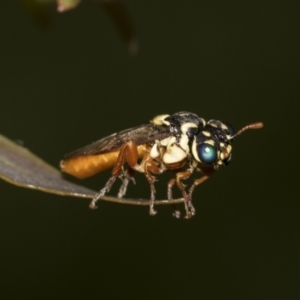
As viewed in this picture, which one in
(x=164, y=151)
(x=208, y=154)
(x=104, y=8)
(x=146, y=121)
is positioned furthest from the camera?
(x=146, y=121)

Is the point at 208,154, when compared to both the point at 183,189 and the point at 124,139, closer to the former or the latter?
the point at 183,189

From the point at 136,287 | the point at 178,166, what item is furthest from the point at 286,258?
the point at 178,166

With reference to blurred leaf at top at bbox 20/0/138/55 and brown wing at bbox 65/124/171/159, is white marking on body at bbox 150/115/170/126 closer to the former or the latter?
brown wing at bbox 65/124/171/159

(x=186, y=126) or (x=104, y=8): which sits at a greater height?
(x=104, y=8)

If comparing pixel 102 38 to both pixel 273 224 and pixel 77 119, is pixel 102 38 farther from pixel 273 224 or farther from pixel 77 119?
pixel 273 224

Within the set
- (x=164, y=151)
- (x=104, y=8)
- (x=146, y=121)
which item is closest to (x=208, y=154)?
(x=164, y=151)

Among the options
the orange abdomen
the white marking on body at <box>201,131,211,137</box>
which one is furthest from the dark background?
the white marking on body at <box>201,131,211,137</box>

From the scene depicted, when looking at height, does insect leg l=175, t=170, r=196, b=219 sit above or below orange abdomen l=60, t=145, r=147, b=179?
below

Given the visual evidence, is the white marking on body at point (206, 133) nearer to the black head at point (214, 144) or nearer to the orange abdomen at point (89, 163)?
the black head at point (214, 144)
